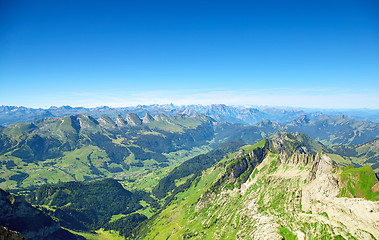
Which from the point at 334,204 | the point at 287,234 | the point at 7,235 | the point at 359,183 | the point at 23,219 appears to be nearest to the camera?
the point at 7,235

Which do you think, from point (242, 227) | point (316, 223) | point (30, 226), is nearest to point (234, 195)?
point (242, 227)

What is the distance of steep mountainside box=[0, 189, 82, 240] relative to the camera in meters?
160

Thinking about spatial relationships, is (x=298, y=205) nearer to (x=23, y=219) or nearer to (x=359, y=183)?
(x=359, y=183)

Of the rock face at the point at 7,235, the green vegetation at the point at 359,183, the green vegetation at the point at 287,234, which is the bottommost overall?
the green vegetation at the point at 287,234

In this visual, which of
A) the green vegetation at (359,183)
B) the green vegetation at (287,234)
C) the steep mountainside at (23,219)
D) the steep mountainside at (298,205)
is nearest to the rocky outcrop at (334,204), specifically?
the steep mountainside at (298,205)

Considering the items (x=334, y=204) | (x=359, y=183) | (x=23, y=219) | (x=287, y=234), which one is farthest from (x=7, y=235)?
(x=23, y=219)

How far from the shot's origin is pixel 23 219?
173 m

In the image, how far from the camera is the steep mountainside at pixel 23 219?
16025cm

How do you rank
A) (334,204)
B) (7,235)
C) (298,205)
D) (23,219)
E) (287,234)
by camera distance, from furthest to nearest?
1. (23,219)
2. (298,205)
3. (287,234)
4. (334,204)
5. (7,235)

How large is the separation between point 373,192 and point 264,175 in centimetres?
8971

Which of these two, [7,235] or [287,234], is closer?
[7,235]

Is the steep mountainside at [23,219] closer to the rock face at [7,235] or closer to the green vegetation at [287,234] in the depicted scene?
the rock face at [7,235]

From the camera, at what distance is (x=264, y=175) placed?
17788cm

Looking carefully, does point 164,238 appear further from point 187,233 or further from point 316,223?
point 316,223
